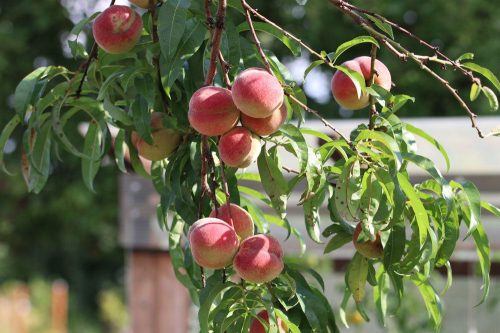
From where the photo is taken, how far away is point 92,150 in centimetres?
103

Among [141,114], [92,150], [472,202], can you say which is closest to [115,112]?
[141,114]

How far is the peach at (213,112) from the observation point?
2.55 feet

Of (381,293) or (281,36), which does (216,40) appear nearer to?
(281,36)

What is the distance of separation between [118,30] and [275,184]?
0.22m

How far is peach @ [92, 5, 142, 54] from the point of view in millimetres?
875

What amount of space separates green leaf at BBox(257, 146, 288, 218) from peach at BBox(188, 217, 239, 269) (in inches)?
2.0

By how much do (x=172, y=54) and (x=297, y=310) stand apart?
279mm

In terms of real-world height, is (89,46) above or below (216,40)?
below

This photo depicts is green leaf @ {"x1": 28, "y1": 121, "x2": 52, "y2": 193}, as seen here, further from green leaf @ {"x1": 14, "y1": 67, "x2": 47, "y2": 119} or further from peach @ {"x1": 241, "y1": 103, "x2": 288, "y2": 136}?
peach @ {"x1": 241, "y1": 103, "x2": 288, "y2": 136}

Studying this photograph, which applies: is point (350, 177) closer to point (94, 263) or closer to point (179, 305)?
point (179, 305)

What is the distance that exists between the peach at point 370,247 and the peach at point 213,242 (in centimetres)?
14

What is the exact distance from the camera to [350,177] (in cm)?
81

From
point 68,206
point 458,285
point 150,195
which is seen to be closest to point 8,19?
point 68,206

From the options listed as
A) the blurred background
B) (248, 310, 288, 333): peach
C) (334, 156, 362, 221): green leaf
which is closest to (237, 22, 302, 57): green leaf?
(334, 156, 362, 221): green leaf
